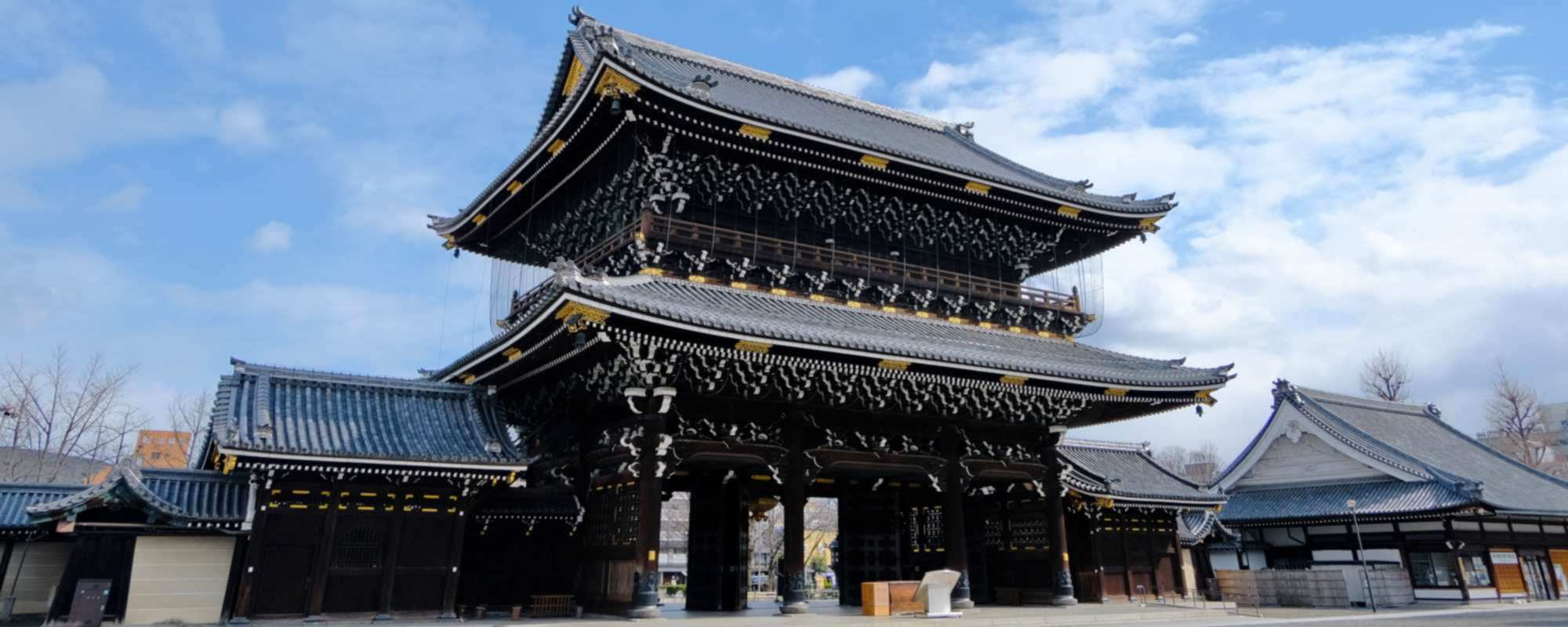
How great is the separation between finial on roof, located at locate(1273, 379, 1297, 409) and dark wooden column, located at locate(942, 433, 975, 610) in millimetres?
22626

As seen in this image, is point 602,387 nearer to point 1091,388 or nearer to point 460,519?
point 460,519

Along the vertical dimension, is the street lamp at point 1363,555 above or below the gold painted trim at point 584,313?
below

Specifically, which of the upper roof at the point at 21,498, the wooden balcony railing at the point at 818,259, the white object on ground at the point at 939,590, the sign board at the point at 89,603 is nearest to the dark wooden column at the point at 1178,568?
the wooden balcony railing at the point at 818,259

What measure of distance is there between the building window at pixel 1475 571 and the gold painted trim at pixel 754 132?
94.5ft

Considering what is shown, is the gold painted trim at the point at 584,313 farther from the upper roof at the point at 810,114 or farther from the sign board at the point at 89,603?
the sign board at the point at 89,603

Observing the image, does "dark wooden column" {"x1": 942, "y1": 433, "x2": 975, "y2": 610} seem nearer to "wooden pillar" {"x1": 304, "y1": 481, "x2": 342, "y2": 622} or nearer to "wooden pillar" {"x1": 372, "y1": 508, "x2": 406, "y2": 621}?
"wooden pillar" {"x1": 372, "y1": 508, "x2": 406, "y2": 621}

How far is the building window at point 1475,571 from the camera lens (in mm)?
30609

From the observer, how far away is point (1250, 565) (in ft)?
119

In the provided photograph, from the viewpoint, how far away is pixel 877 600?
18594mm

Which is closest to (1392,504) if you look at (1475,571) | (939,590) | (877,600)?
(1475,571)

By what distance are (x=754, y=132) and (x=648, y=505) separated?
26.9 feet

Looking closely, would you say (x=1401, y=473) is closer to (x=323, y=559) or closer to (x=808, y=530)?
(x=323, y=559)

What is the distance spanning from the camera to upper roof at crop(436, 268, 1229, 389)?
15477mm

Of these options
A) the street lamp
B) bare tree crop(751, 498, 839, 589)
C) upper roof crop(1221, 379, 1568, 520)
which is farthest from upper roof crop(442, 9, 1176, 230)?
bare tree crop(751, 498, 839, 589)
